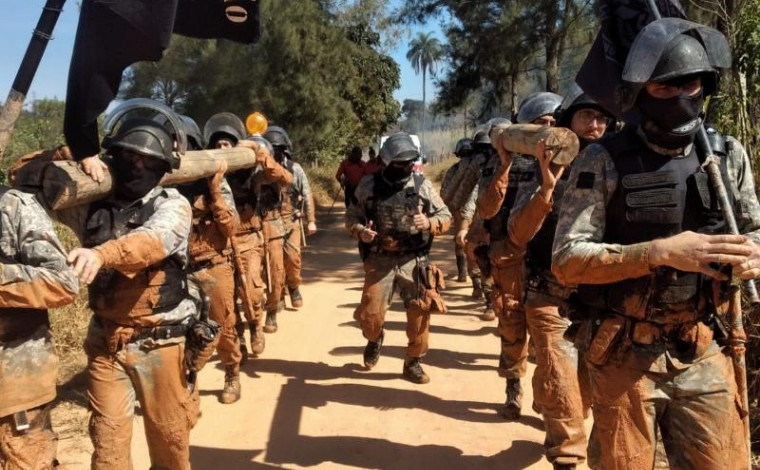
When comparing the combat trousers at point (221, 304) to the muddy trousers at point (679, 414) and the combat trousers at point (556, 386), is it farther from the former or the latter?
the muddy trousers at point (679, 414)

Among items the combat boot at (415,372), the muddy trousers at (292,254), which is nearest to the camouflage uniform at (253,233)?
the combat boot at (415,372)

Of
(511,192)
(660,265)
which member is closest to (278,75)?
(511,192)

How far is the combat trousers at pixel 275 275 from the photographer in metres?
8.56

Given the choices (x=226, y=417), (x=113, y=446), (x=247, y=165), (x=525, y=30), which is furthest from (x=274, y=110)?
(x=113, y=446)

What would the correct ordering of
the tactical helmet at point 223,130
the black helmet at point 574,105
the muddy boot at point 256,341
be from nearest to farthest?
the black helmet at point 574,105
the tactical helmet at point 223,130
the muddy boot at point 256,341

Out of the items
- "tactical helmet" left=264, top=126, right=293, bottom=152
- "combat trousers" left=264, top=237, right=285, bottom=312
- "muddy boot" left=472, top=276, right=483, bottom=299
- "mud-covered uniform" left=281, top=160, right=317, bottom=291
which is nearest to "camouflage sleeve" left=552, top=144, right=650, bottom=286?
"combat trousers" left=264, top=237, right=285, bottom=312

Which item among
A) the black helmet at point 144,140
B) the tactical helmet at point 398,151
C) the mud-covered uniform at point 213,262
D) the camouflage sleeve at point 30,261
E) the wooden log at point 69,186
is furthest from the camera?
the tactical helmet at point 398,151

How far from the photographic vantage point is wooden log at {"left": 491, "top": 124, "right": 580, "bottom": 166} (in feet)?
13.0

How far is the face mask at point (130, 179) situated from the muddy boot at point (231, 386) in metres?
2.80

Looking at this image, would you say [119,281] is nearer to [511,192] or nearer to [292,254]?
[511,192]

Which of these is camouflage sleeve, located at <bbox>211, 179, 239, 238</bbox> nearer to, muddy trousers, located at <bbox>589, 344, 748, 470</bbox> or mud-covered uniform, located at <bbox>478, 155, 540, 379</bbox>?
mud-covered uniform, located at <bbox>478, 155, 540, 379</bbox>

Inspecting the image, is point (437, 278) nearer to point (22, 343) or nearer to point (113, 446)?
point (113, 446)

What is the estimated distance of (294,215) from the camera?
9773mm

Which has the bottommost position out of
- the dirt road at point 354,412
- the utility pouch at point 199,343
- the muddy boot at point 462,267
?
the dirt road at point 354,412
